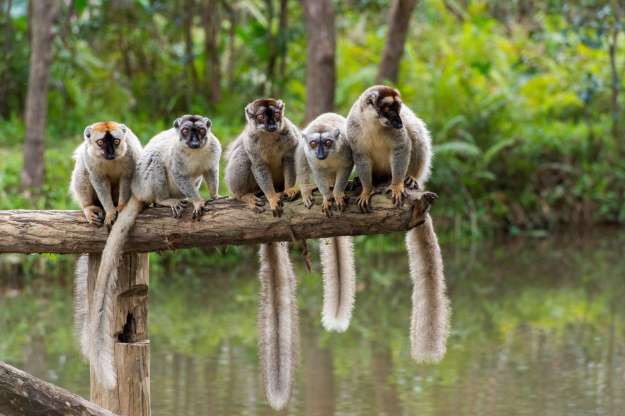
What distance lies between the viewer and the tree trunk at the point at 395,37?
13352mm

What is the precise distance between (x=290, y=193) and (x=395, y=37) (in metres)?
8.57

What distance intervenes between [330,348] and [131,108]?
8.67m

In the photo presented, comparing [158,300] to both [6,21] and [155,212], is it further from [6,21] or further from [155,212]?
[6,21]

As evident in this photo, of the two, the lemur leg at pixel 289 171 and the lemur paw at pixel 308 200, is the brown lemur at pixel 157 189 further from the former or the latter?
the lemur paw at pixel 308 200

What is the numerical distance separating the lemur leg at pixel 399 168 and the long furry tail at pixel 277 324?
790 mm

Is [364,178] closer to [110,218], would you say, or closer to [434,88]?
[110,218]

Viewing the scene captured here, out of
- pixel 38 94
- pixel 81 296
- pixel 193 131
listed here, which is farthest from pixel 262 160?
pixel 38 94

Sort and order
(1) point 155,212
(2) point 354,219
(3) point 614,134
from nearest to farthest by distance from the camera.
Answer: (2) point 354,219 → (1) point 155,212 → (3) point 614,134

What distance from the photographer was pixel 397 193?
5.00 m

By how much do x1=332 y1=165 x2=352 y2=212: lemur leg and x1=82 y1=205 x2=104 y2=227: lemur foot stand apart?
1.26m

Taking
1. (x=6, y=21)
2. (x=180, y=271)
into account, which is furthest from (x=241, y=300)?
(x=6, y=21)

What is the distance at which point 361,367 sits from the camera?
8211 millimetres

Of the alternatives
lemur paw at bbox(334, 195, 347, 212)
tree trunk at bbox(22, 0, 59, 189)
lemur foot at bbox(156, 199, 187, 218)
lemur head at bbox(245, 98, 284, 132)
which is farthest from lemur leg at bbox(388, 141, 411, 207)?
tree trunk at bbox(22, 0, 59, 189)

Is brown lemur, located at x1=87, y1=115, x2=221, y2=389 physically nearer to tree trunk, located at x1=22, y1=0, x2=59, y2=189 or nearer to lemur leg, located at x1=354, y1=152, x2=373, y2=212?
lemur leg, located at x1=354, y1=152, x2=373, y2=212
